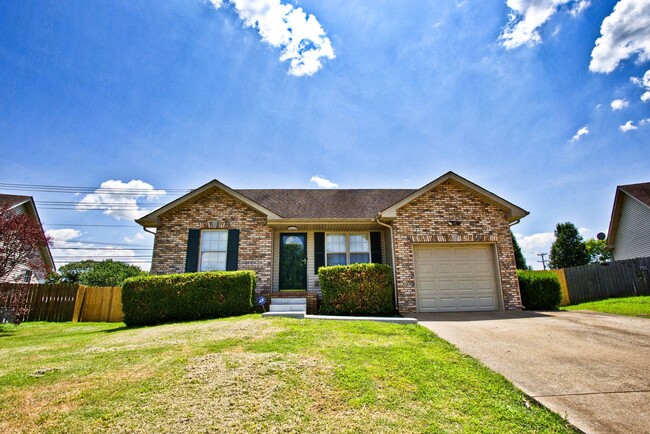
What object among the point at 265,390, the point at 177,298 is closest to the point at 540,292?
the point at 265,390

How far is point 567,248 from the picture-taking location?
3428 centimetres

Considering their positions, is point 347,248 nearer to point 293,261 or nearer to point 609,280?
point 293,261

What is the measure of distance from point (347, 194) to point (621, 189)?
17570 mm

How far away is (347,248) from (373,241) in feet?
3.66

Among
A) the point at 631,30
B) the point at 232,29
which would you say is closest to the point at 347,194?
the point at 232,29

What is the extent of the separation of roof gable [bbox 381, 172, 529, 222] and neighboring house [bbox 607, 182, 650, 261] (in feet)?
41.4

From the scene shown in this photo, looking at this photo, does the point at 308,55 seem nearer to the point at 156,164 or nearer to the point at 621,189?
the point at 156,164

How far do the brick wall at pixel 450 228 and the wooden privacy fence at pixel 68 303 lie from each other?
39.7ft

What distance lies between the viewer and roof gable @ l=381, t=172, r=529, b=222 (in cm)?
1102

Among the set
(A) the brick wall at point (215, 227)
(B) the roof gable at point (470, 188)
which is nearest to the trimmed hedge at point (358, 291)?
(B) the roof gable at point (470, 188)

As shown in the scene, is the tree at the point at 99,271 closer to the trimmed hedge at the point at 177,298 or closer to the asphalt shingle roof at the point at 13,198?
the asphalt shingle roof at the point at 13,198

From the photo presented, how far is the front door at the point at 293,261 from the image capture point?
40.3 ft

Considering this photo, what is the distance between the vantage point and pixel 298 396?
3.37 m

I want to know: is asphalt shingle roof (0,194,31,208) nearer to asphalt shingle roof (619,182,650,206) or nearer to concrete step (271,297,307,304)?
concrete step (271,297,307,304)
